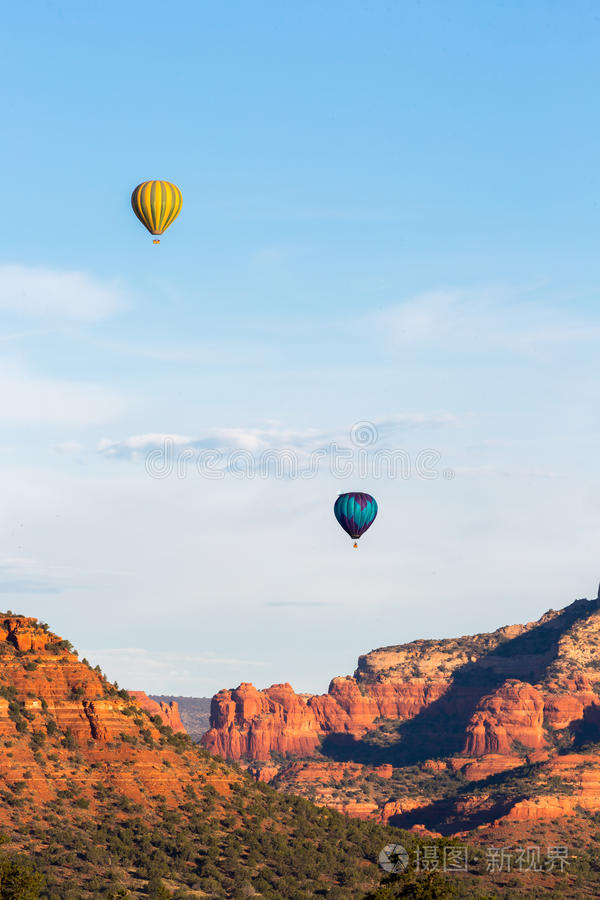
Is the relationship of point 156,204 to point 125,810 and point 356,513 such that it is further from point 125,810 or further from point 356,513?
point 125,810

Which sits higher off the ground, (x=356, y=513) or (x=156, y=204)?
(x=156, y=204)

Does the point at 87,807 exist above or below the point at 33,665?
below

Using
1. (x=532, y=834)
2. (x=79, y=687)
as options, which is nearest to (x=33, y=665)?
(x=79, y=687)

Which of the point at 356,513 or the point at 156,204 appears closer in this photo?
the point at 156,204

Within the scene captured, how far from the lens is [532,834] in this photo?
18150cm

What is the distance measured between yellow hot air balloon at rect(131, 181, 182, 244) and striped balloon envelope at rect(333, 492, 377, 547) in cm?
3194

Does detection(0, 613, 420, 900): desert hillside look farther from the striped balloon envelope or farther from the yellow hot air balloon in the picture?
the yellow hot air balloon

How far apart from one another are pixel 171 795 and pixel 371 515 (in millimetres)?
31861

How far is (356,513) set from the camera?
407 feet

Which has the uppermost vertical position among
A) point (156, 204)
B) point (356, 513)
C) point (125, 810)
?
point (156, 204)

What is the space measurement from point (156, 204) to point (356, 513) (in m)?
34.9

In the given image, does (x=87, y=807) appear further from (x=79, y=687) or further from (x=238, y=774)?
→ (x=238, y=774)

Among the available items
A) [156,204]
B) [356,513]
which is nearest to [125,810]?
[356,513]

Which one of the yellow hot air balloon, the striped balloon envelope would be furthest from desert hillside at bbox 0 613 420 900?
the yellow hot air balloon
